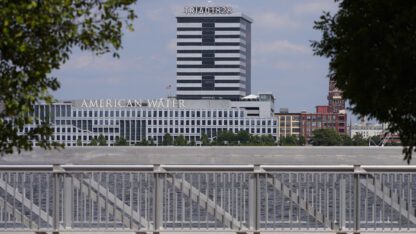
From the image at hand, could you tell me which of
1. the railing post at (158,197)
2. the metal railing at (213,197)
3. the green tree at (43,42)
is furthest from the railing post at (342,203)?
the green tree at (43,42)

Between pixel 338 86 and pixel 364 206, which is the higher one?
pixel 338 86

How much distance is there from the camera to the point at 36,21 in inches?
360

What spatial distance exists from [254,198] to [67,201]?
8.99ft

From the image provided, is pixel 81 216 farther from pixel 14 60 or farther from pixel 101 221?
pixel 14 60

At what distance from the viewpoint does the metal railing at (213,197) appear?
53.8ft

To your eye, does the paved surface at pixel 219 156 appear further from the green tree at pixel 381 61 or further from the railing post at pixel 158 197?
the green tree at pixel 381 61

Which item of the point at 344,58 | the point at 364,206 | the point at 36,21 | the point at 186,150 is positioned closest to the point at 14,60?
the point at 36,21

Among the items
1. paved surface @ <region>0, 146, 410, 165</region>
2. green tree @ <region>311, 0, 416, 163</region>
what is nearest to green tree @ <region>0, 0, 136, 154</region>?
green tree @ <region>311, 0, 416, 163</region>

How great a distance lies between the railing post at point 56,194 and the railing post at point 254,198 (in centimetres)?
278

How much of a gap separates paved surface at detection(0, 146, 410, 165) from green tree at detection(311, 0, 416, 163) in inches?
2808

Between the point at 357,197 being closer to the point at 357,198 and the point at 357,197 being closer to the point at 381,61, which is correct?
the point at 357,198

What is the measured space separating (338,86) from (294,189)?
18.4 ft

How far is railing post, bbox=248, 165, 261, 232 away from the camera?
16328 millimetres

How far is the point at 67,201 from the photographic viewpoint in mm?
16516
